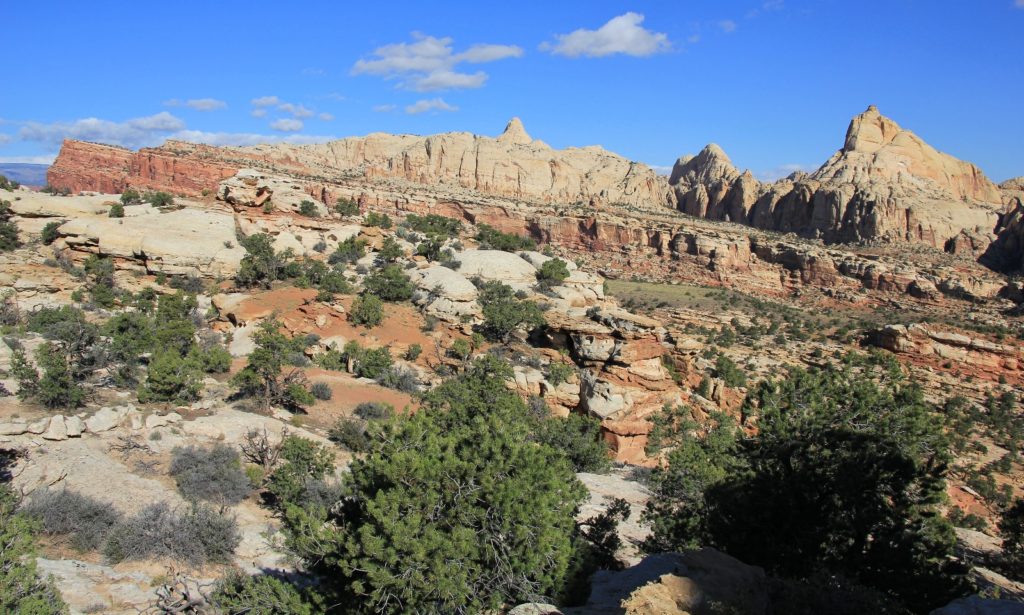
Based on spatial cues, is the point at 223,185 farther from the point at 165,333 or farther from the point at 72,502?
the point at 72,502

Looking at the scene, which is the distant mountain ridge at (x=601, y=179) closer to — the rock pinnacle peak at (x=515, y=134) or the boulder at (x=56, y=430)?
the rock pinnacle peak at (x=515, y=134)

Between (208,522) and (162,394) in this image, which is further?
(162,394)

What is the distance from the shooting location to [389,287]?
2742 centimetres

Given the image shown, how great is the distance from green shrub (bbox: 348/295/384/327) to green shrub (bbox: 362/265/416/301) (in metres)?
1.58

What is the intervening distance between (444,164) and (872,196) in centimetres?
6015

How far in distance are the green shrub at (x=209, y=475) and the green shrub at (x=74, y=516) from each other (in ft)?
4.84

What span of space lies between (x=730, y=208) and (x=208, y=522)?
93307 mm

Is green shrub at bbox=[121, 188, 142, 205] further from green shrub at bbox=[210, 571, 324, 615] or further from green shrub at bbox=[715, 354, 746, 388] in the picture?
green shrub at bbox=[210, 571, 324, 615]

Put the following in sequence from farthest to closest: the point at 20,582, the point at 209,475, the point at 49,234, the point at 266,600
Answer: the point at 49,234, the point at 209,475, the point at 266,600, the point at 20,582

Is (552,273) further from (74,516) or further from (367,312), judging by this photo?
(74,516)

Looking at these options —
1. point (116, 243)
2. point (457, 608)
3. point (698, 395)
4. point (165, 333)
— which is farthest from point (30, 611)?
point (116, 243)

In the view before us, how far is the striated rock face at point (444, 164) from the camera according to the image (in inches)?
2655

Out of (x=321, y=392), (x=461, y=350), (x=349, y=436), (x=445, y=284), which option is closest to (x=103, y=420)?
(x=349, y=436)

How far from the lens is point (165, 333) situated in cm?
1962
